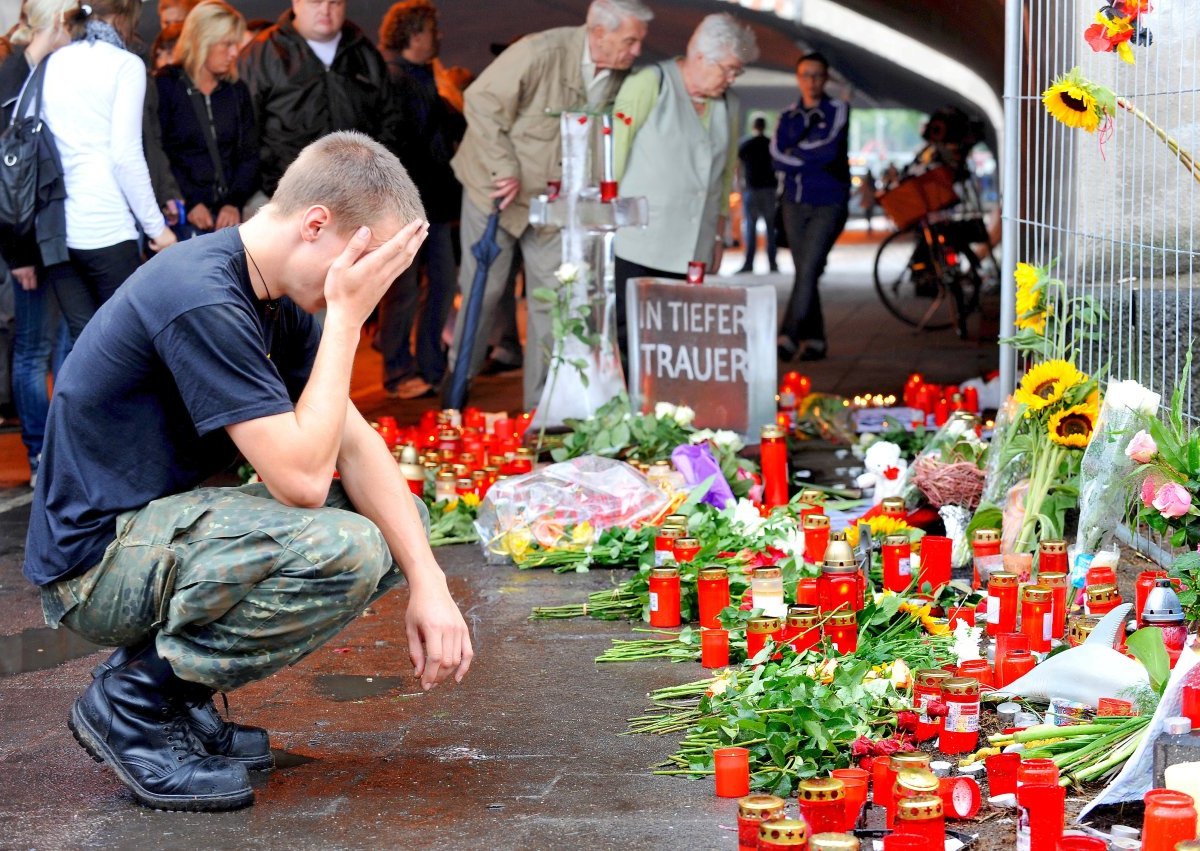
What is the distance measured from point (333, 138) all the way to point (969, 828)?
1.65 meters

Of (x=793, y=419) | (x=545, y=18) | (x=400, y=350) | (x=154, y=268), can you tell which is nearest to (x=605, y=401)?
(x=793, y=419)

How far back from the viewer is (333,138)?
2908 millimetres

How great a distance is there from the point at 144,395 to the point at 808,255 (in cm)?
774

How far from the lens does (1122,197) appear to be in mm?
4695

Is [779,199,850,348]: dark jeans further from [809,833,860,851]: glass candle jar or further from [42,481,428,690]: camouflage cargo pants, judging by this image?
[809,833,860,851]: glass candle jar

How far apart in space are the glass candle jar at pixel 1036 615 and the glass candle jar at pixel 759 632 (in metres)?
0.57

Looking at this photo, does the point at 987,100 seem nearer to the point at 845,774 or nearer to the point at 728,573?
the point at 728,573

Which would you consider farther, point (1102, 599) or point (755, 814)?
point (1102, 599)

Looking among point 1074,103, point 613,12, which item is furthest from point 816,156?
point 1074,103

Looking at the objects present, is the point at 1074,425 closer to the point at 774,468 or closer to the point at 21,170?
the point at 774,468

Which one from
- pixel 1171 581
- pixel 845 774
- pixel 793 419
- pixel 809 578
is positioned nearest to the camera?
pixel 845 774

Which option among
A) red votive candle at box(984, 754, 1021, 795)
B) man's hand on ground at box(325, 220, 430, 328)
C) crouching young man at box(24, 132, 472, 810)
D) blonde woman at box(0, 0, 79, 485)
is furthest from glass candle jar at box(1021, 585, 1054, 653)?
blonde woman at box(0, 0, 79, 485)

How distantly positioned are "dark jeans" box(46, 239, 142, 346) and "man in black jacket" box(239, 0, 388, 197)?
1558 millimetres

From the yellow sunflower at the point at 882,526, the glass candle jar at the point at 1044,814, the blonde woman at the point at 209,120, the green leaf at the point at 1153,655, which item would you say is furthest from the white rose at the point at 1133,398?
the blonde woman at the point at 209,120
